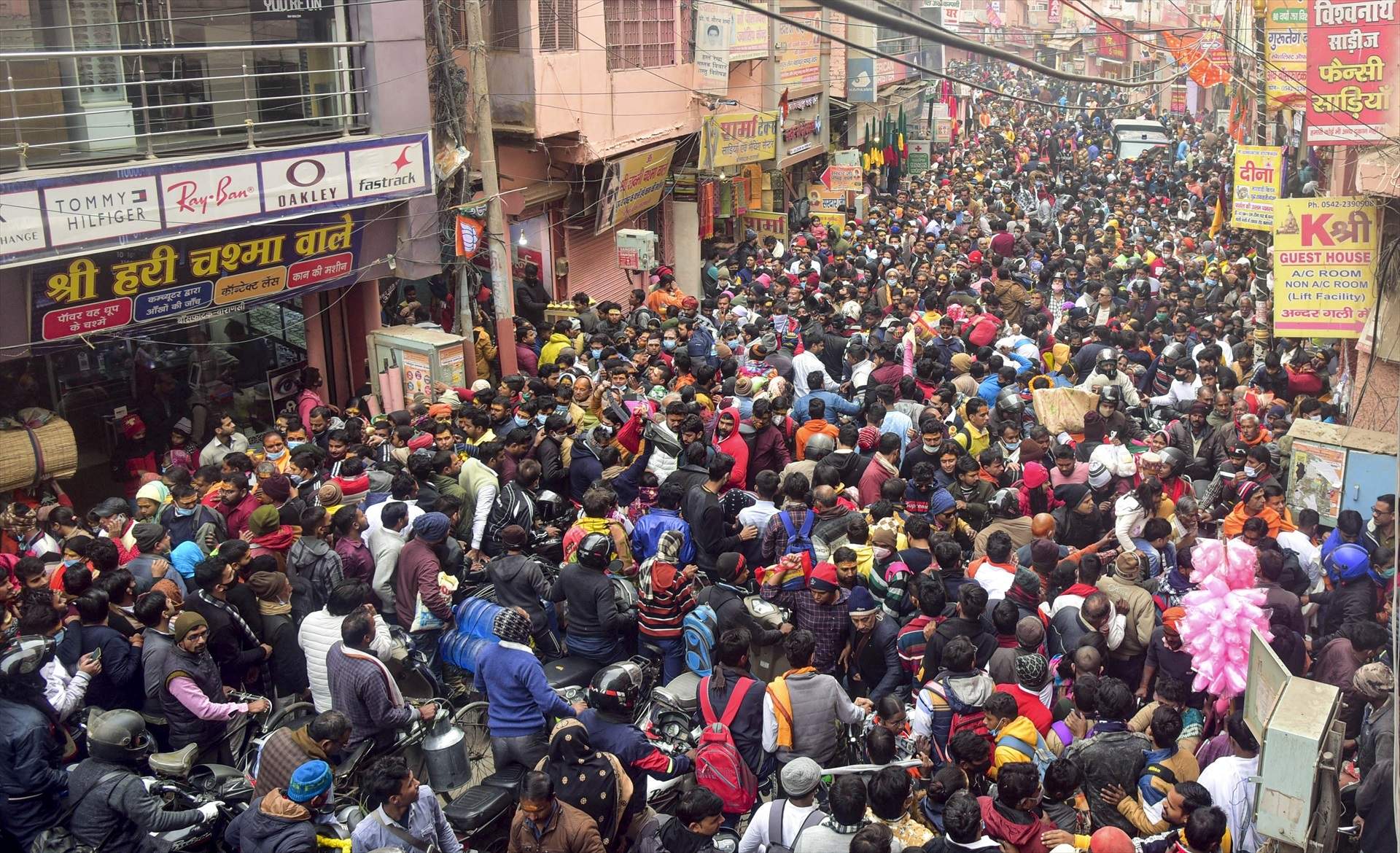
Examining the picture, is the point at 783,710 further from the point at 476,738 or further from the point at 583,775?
the point at 476,738

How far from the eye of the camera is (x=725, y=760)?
611cm

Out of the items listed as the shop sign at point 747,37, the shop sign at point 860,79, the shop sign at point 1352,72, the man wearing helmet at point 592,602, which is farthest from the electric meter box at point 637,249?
the shop sign at point 860,79

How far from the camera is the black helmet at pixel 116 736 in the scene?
18.6ft

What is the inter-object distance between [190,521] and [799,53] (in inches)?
769

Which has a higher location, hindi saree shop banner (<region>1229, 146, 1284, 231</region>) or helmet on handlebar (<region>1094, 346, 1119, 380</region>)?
hindi saree shop banner (<region>1229, 146, 1284, 231</region>)

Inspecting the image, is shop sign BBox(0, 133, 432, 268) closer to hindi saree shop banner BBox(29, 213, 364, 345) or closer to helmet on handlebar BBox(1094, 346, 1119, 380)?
hindi saree shop banner BBox(29, 213, 364, 345)

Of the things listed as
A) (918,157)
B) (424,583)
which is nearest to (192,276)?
(424,583)

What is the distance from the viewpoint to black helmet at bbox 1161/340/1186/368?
12078 millimetres

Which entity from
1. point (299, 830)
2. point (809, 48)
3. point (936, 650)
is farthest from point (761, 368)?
point (809, 48)

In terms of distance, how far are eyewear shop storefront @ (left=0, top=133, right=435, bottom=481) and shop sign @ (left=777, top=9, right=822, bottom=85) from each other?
39.9 feet

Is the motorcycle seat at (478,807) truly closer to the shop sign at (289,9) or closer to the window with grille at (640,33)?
the shop sign at (289,9)

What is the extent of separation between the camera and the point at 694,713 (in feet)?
22.8

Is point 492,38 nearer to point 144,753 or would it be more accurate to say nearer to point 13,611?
point 13,611

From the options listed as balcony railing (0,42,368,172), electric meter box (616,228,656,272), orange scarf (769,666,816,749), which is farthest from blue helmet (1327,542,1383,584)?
electric meter box (616,228,656,272)
